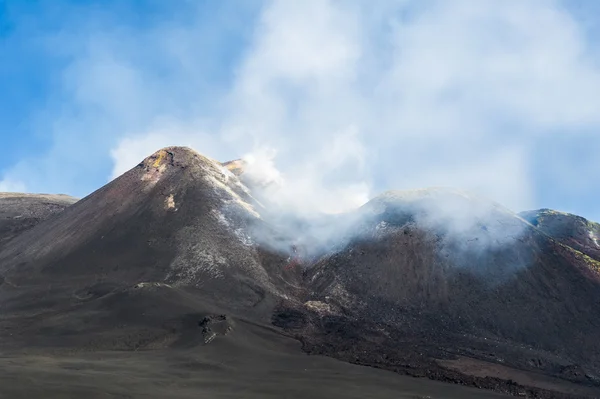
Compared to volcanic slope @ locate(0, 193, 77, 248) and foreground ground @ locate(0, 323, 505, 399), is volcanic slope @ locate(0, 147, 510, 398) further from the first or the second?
volcanic slope @ locate(0, 193, 77, 248)

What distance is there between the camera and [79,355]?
4072 cm

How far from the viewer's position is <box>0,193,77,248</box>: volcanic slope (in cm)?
9175

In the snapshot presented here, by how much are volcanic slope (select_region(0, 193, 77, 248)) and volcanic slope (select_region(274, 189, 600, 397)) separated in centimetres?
5784

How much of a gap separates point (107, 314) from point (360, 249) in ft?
119

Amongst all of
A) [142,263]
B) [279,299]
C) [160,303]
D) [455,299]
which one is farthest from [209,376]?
[455,299]

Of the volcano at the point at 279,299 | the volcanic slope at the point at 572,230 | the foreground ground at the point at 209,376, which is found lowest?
the foreground ground at the point at 209,376

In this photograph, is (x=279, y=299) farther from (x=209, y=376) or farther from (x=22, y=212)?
(x=22, y=212)

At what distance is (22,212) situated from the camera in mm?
102188

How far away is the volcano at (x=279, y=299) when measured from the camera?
1518 inches

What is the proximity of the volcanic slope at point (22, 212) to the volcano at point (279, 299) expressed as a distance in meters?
1.23

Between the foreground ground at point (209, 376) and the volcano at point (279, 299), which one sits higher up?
the volcano at point (279, 299)

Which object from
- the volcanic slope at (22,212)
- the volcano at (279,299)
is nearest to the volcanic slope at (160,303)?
the volcano at (279,299)

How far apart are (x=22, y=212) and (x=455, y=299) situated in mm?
87322

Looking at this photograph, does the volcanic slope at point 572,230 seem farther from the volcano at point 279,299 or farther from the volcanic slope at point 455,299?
the volcanic slope at point 455,299
